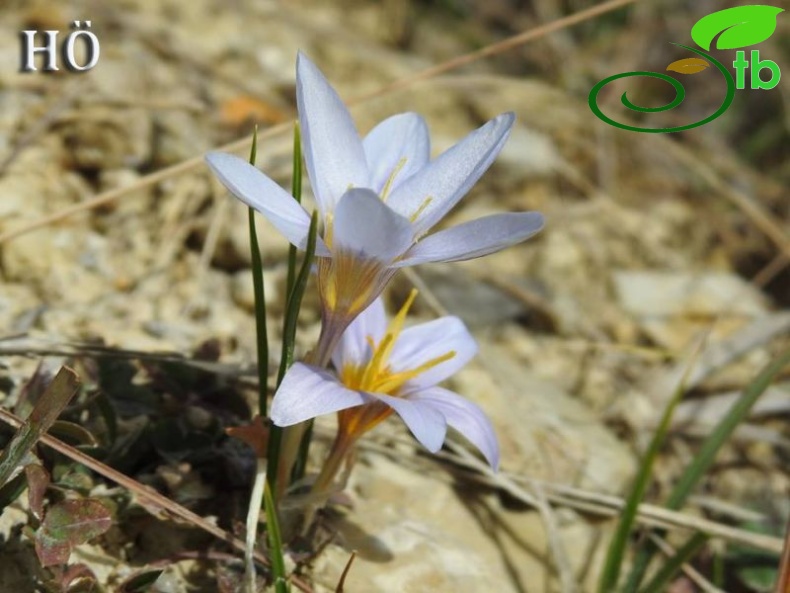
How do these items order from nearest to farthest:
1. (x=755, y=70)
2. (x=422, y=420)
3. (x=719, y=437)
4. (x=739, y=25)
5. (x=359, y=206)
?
(x=359, y=206), (x=422, y=420), (x=719, y=437), (x=739, y=25), (x=755, y=70)

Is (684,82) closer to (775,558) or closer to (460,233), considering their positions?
(775,558)

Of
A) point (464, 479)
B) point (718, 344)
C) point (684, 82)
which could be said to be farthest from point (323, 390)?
point (684, 82)

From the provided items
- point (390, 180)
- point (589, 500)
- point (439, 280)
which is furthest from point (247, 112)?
point (390, 180)

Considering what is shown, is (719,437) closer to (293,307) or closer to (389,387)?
(389,387)

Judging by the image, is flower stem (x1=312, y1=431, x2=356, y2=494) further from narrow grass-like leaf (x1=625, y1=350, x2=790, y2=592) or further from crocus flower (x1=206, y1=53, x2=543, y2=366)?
narrow grass-like leaf (x1=625, y1=350, x2=790, y2=592)

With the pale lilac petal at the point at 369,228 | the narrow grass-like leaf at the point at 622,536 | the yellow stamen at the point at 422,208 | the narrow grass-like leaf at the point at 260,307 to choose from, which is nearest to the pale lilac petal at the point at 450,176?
the yellow stamen at the point at 422,208

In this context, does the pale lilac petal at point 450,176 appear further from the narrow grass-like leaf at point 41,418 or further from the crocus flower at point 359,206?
the narrow grass-like leaf at point 41,418
